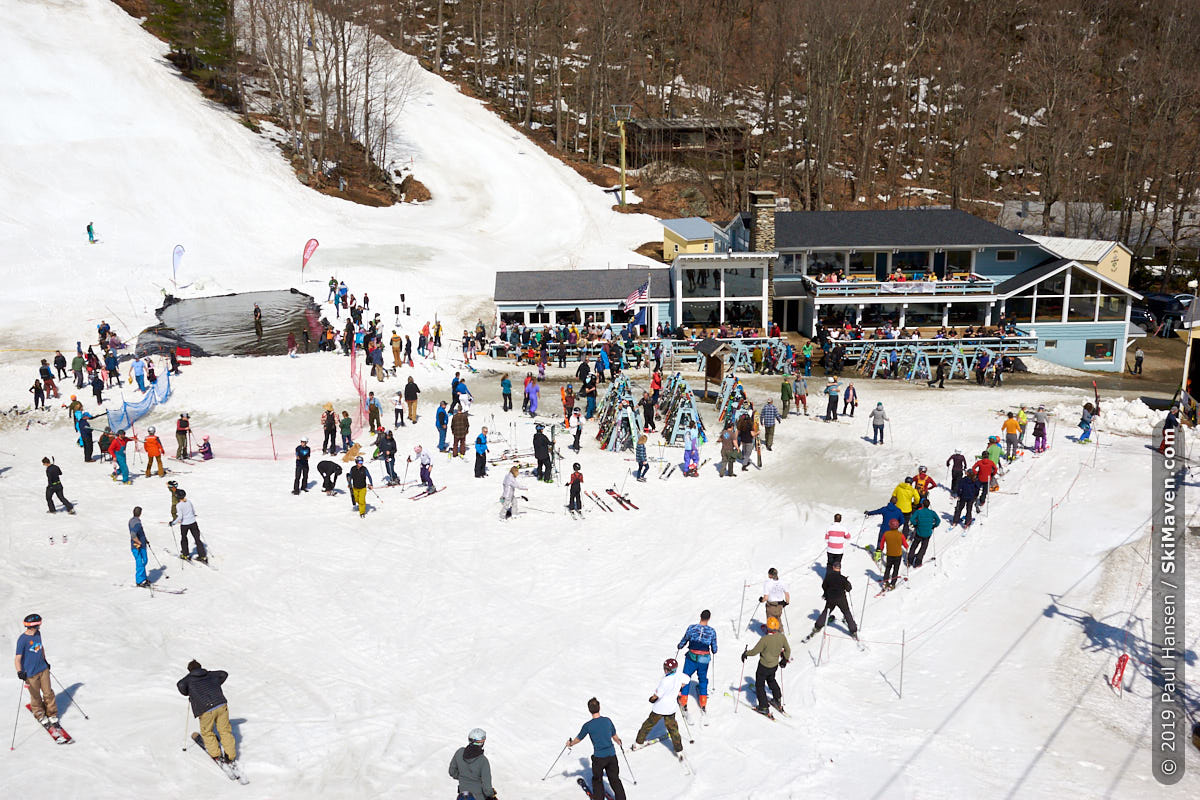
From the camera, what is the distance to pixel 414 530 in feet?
57.7

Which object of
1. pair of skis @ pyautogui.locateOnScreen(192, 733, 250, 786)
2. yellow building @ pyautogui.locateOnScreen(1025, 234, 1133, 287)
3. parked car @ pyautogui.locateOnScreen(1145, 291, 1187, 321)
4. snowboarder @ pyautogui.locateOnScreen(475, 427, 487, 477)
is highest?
yellow building @ pyautogui.locateOnScreen(1025, 234, 1133, 287)

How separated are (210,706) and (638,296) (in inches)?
1111

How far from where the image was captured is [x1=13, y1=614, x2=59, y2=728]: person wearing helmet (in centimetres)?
991

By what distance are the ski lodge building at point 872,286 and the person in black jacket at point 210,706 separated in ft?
100

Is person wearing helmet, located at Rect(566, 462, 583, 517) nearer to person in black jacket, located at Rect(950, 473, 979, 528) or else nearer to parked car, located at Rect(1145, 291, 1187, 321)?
person in black jacket, located at Rect(950, 473, 979, 528)

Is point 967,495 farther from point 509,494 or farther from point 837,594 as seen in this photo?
point 509,494

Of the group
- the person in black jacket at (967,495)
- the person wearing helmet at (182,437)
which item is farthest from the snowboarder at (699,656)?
the person wearing helmet at (182,437)

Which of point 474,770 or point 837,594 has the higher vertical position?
point 837,594

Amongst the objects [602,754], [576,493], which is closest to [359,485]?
[576,493]

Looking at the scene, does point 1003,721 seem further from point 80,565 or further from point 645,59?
point 645,59

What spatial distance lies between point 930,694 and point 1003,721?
958 millimetres

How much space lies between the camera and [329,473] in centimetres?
1944

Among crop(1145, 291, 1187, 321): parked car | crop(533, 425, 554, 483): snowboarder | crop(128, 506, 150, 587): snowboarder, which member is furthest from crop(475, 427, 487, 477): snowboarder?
crop(1145, 291, 1187, 321): parked car

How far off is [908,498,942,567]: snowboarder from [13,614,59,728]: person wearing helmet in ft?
44.2
